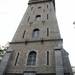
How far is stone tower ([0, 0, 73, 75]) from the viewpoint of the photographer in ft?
30.0

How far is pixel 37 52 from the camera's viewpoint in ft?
35.5

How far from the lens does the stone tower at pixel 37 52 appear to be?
916cm

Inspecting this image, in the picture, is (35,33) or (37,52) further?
(35,33)

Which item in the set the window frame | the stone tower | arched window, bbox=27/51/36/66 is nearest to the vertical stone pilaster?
the stone tower

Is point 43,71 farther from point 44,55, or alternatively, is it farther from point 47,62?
point 44,55

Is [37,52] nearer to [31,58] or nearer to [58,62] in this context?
[31,58]

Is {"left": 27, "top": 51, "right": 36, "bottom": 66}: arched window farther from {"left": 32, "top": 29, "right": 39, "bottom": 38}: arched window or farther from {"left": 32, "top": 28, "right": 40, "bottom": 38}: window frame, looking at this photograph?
{"left": 32, "top": 29, "right": 39, "bottom": 38}: arched window

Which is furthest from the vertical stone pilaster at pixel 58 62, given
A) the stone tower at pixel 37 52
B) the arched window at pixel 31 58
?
the arched window at pixel 31 58

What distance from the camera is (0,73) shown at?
361 inches

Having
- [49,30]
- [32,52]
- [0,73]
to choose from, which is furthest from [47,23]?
[0,73]

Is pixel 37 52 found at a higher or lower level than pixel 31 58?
higher

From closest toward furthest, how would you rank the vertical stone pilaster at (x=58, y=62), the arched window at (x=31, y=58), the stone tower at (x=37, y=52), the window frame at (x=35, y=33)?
the vertical stone pilaster at (x=58, y=62) < the stone tower at (x=37, y=52) < the arched window at (x=31, y=58) < the window frame at (x=35, y=33)

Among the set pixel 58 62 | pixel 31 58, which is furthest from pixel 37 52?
pixel 58 62

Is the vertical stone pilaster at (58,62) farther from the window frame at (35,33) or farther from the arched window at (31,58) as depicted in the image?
the window frame at (35,33)
